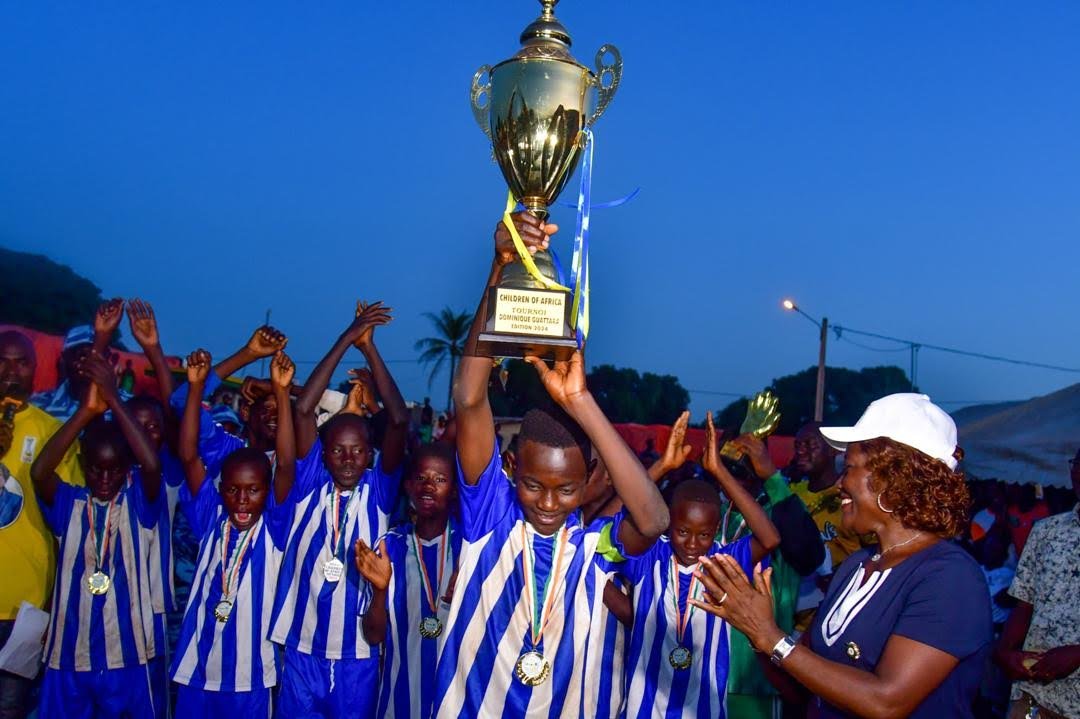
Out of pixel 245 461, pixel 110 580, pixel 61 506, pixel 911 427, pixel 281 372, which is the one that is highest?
pixel 281 372

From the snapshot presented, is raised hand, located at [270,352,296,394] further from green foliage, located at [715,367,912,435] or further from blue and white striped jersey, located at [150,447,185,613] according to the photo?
green foliage, located at [715,367,912,435]

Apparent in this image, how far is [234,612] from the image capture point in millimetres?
4652

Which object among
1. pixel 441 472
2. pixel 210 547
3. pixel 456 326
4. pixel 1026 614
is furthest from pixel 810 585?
pixel 456 326

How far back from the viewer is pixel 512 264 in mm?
3391

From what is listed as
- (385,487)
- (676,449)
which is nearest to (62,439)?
(385,487)

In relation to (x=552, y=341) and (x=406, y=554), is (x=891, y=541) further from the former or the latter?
(x=406, y=554)

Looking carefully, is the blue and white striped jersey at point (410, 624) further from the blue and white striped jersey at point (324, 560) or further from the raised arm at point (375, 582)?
the blue and white striped jersey at point (324, 560)

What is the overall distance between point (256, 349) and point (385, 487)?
1209 millimetres

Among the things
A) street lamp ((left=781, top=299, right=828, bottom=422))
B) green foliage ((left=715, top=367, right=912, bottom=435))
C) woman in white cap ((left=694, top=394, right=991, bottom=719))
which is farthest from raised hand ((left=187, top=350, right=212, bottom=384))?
green foliage ((left=715, top=367, right=912, bottom=435))

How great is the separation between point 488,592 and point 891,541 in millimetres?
1300

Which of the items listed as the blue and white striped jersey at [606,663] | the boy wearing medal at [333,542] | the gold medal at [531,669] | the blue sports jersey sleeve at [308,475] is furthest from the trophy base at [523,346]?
the blue sports jersey sleeve at [308,475]

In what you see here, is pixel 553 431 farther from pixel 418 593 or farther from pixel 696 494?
pixel 418 593

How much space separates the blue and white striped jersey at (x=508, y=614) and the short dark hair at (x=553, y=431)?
15 centimetres

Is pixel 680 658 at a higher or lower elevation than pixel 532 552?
lower
